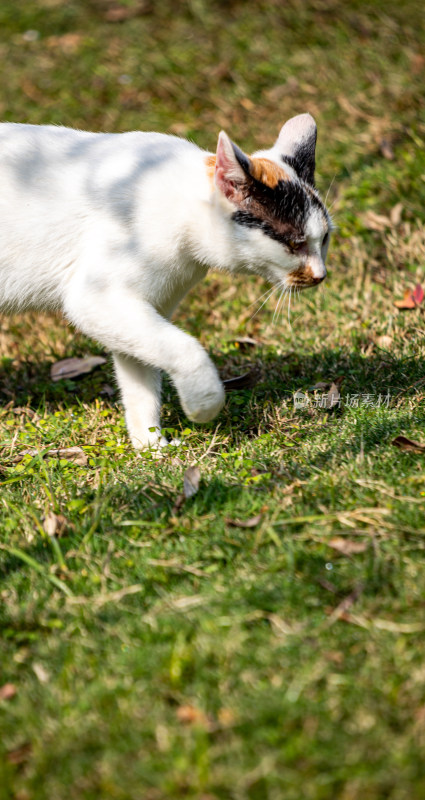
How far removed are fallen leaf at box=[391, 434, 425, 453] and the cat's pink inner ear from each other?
43.5 inches

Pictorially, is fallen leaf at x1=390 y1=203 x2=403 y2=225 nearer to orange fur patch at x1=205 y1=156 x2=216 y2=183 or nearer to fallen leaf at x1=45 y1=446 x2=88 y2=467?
orange fur patch at x1=205 y1=156 x2=216 y2=183

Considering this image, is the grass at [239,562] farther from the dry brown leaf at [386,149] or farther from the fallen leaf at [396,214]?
the dry brown leaf at [386,149]

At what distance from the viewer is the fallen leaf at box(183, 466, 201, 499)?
2689 millimetres

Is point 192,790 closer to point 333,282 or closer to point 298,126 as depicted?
point 298,126

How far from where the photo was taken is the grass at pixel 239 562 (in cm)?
173

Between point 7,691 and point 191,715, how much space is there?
51 centimetres

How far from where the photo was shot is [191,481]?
107 inches

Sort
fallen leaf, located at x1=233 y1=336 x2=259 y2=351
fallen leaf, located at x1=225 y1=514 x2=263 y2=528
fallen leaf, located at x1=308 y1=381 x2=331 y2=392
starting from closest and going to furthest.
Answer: fallen leaf, located at x1=225 y1=514 x2=263 y2=528
fallen leaf, located at x1=308 y1=381 x2=331 y2=392
fallen leaf, located at x1=233 y1=336 x2=259 y2=351

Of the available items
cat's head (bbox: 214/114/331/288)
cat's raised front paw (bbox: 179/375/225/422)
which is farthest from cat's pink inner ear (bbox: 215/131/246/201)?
cat's raised front paw (bbox: 179/375/225/422)

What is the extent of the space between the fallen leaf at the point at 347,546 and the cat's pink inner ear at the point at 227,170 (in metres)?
1.39

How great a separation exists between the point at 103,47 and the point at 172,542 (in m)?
6.60

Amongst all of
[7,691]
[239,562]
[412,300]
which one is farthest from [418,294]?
[7,691]

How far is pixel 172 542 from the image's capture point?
8.09 feet

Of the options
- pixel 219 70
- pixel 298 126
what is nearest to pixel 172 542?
pixel 298 126
